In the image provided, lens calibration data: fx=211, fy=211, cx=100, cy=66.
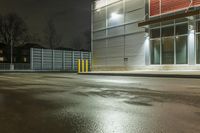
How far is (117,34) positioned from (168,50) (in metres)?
→ 8.05

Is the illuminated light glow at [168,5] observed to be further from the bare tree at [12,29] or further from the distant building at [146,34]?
the bare tree at [12,29]

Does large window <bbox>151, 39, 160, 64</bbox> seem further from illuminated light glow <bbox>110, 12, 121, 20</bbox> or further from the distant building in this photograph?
illuminated light glow <bbox>110, 12, 121, 20</bbox>

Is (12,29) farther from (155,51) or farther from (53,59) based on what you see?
(155,51)

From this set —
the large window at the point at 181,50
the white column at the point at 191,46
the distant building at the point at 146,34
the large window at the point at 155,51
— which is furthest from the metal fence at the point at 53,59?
the white column at the point at 191,46

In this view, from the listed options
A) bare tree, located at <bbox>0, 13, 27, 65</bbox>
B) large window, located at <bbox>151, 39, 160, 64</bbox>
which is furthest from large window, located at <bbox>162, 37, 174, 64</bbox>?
bare tree, located at <bbox>0, 13, 27, 65</bbox>

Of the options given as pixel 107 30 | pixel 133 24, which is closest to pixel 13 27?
pixel 107 30

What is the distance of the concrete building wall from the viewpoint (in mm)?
24828

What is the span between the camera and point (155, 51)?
22922 mm

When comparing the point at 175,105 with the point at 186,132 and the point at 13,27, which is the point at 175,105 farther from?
the point at 13,27

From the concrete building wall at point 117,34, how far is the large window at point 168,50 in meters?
2.52

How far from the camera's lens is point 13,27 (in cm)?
5953

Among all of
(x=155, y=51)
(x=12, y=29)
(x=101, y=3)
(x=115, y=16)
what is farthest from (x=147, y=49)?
(x=12, y=29)

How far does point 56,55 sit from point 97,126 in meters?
41.2

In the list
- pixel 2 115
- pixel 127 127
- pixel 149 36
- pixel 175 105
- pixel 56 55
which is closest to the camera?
pixel 127 127
